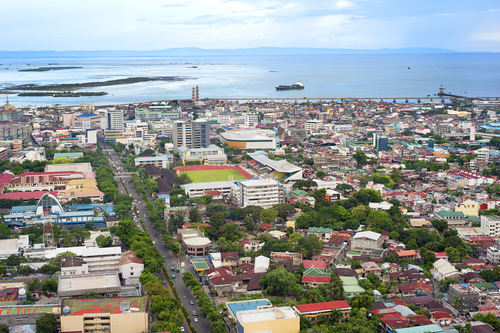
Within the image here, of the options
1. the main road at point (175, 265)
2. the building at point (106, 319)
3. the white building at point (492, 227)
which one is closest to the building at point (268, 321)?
the main road at point (175, 265)

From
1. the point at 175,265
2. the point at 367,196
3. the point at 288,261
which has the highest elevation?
the point at 367,196

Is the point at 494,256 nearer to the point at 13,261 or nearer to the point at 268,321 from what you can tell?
the point at 268,321

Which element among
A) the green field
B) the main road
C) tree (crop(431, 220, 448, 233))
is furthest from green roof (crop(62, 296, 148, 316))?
the green field

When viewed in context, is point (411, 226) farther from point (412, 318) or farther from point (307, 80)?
point (307, 80)

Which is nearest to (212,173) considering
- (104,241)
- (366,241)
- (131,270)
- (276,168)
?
(276,168)

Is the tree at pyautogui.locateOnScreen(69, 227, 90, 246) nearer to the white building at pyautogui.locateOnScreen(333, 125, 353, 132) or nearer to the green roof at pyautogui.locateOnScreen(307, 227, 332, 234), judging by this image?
the green roof at pyautogui.locateOnScreen(307, 227, 332, 234)

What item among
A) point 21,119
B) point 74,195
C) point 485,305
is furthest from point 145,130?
point 485,305

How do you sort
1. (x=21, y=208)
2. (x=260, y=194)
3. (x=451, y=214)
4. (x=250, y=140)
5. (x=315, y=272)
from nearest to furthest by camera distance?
(x=315, y=272), (x=451, y=214), (x=21, y=208), (x=260, y=194), (x=250, y=140)
